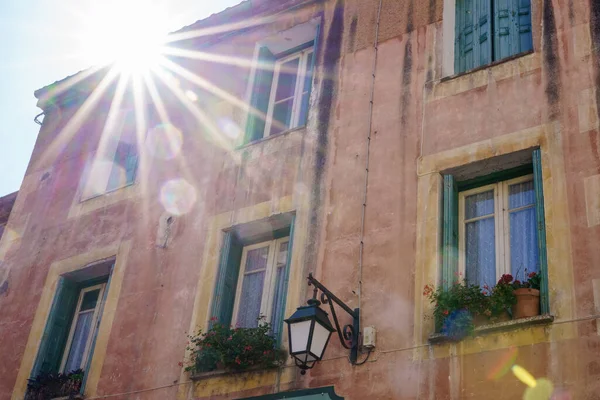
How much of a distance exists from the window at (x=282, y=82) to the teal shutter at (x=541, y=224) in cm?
359

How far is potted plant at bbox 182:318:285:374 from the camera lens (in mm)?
9727

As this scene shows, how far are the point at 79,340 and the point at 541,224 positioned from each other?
672 centimetres

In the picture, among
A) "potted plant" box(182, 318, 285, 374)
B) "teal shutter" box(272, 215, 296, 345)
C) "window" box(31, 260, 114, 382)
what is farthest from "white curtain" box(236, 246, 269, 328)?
"window" box(31, 260, 114, 382)

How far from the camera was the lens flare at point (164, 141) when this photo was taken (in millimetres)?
12875

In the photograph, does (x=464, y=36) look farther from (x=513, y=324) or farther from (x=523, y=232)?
(x=513, y=324)

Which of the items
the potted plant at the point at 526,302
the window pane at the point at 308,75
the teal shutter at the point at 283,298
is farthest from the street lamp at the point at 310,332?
the window pane at the point at 308,75

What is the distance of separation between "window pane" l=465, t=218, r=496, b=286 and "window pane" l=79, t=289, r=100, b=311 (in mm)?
5697

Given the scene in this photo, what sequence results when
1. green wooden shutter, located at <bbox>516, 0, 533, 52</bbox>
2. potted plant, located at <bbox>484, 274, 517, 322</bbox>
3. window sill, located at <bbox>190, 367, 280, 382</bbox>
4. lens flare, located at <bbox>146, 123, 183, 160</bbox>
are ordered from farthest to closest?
1. lens flare, located at <bbox>146, 123, 183, 160</bbox>
2. green wooden shutter, located at <bbox>516, 0, 533, 52</bbox>
3. window sill, located at <bbox>190, 367, 280, 382</bbox>
4. potted plant, located at <bbox>484, 274, 517, 322</bbox>

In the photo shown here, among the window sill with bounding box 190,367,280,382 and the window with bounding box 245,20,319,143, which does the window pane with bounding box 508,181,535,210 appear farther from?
the window with bounding box 245,20,319,143

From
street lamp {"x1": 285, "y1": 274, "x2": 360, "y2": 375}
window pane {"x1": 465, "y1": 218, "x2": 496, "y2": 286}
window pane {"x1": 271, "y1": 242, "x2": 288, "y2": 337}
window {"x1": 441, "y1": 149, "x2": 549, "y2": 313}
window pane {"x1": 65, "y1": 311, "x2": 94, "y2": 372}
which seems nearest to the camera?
street lamp {"x1": 285, "y1": 274, "x2": 360, "y2": 375}

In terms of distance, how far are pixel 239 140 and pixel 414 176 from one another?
306 cm

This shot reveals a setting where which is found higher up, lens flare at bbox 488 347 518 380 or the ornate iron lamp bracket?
the ornate iron lamp bracket

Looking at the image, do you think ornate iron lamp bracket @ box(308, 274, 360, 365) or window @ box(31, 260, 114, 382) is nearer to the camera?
ornate iron lamp bracket @ box(308, 274, 360, 365)

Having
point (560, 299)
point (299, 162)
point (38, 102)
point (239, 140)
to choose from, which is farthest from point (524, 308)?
point (38, 102)
